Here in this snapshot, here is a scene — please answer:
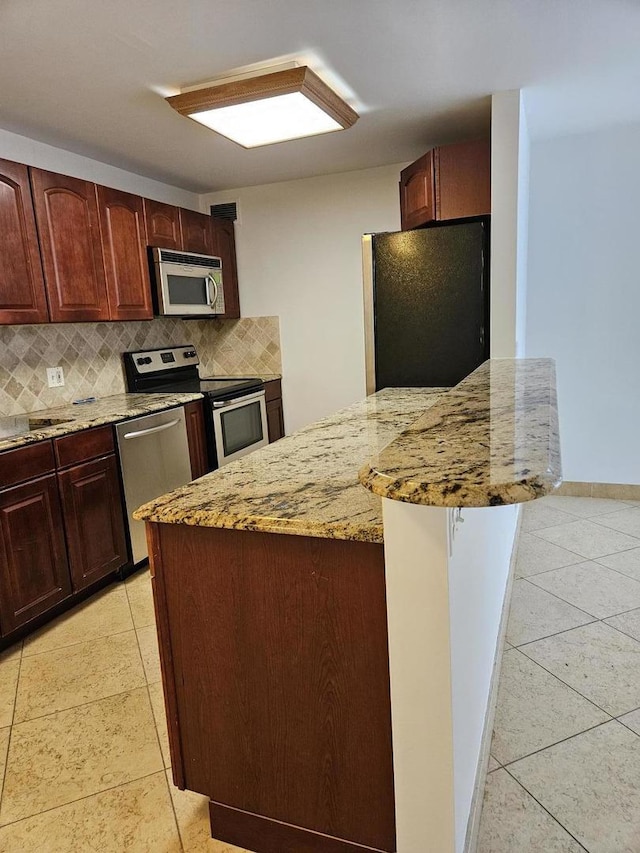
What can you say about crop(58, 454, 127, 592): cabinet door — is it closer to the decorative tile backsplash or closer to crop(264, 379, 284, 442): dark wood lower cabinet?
the decorative tile backsplash

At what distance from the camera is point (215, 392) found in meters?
3.58

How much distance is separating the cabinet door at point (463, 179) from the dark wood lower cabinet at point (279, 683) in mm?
2511

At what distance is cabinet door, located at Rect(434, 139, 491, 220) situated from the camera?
3.01m

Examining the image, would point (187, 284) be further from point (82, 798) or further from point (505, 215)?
point (82, 798)

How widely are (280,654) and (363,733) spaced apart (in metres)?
0.24

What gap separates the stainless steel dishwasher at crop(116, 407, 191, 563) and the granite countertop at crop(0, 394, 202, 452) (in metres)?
0.05

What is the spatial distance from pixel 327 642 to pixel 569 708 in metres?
1.16

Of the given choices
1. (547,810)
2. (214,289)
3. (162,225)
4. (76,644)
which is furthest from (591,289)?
(76,644)

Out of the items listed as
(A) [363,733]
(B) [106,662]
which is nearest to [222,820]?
(A) [363,733]

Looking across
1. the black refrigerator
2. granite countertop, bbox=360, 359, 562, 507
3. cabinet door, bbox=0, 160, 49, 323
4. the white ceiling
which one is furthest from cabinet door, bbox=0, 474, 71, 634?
granite countertop, bbox=360, 359, 562, 507

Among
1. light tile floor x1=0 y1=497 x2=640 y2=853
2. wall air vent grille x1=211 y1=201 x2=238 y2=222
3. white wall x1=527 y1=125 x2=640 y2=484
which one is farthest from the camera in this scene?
wall air vent grille x1=211 y1=201 x2=238 y2=222

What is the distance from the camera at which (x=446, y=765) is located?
107cm

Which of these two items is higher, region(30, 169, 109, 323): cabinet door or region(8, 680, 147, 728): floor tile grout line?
region(30, 169, 109, 323): cabinet door

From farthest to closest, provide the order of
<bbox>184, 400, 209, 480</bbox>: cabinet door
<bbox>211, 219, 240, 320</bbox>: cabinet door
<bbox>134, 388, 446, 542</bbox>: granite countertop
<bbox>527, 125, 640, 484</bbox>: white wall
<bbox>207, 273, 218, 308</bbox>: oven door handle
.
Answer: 1. <bbox>211, 219, 240, 320</bbox>: cabinet door
2. <bbox>207, 273, 218, 308</bbox>: oven door handle
3. <bbox>527, 125, 640, 484</bbox>: white wall
4. <bbox>184, 400, 209, 480</bbox>: cabinet door
5. <bbox>134, 388, 446, 542</bbox>: granite countertop
